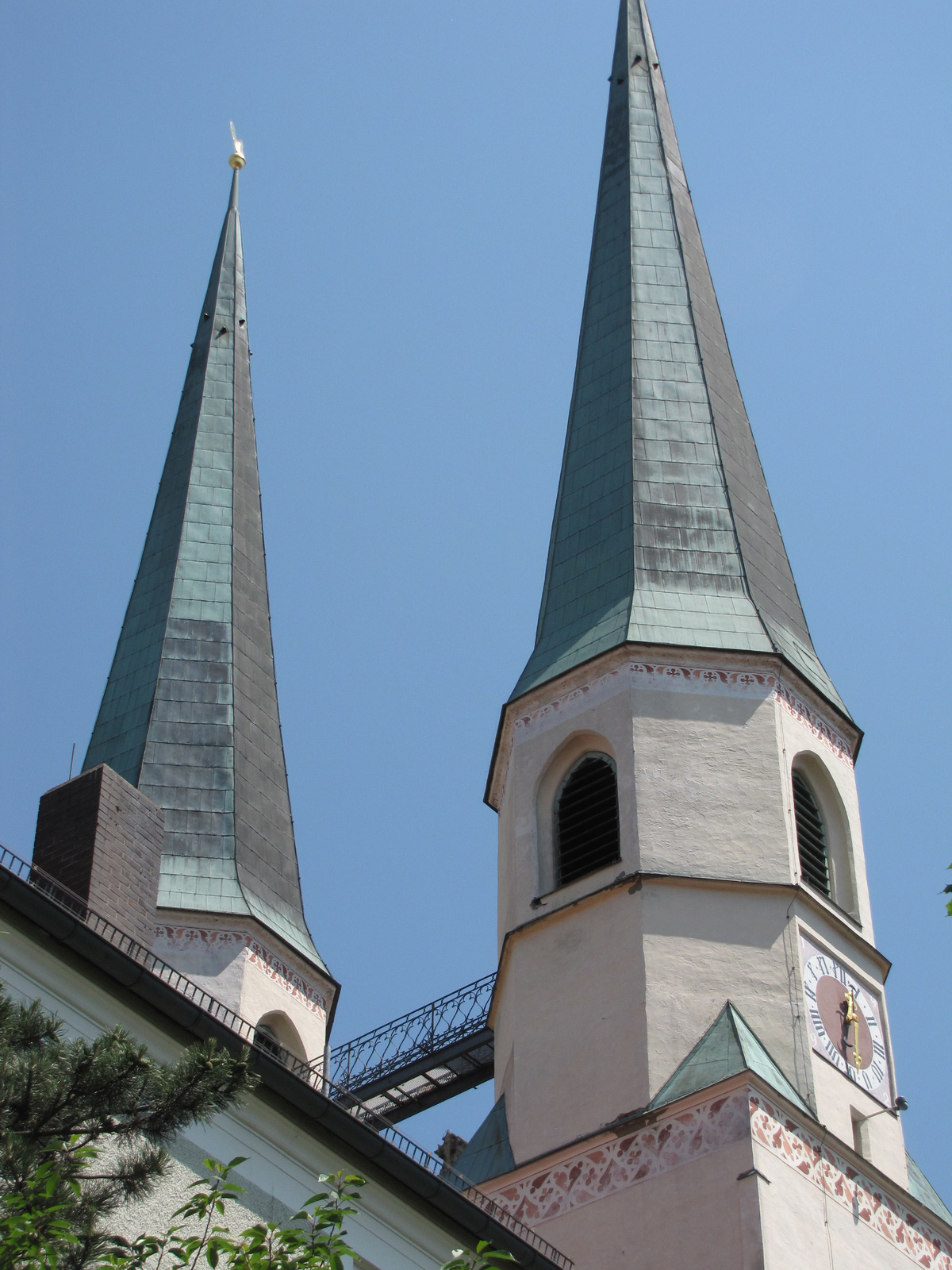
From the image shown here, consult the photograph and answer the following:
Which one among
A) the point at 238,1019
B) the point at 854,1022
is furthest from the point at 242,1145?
the point at 854,1022

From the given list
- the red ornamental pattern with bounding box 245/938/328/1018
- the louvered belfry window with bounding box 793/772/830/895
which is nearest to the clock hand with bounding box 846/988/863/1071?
the louvered belfry window with bounding box 793/772/830/895

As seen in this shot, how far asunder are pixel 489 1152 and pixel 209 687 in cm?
882

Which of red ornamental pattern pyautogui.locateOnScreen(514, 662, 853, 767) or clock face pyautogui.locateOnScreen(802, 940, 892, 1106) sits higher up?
red ornamental pattern pyautogui.locateOnScreen(514, 662, 853, 767)

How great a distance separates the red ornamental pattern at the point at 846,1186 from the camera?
23016 millimetres

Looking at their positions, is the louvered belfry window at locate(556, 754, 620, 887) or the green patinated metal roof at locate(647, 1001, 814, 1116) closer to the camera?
the green patinated metal roof at locate(647, 1001, 814, 1116)

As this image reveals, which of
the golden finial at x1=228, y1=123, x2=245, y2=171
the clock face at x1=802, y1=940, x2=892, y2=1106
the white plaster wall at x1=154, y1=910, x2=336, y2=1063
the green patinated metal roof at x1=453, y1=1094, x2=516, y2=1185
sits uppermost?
the golden finial at x1=228, y1=123, x2=245, y2=171

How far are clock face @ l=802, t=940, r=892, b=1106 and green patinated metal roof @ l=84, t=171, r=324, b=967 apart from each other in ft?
23.7

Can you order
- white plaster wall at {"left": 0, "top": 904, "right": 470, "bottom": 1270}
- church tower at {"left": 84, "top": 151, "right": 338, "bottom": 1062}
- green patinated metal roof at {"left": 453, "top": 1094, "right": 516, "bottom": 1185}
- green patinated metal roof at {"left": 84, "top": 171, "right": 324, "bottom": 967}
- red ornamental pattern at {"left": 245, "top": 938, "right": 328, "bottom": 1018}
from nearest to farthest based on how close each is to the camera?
white plaster wall at {"left": 0, "top": 904, "right": 470, "bottom": 1270}, green patinated metal roof at {"left": 453, "top": 1094, "right": 516, "bottom": 1185}, church tower at {"left": 84, "top": 151, "right": 338, "bottom": 1062}, red ornamental pattern at {"left": 245, "top": 938, "right": 328, "bottom": 1018}, green patinated metal roof at {"left": 84, "top": 171, "right": 324, "bottom": 967}

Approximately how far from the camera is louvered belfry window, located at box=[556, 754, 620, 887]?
26672 millimetres

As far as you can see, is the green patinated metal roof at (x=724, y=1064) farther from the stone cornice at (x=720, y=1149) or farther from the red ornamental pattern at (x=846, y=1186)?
the red ornamental pattern at (x=846, y=1186)

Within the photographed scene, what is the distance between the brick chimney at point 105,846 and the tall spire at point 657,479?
7386 millimetres

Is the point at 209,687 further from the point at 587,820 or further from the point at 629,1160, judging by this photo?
the point at 629,1160

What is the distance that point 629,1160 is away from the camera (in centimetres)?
2345

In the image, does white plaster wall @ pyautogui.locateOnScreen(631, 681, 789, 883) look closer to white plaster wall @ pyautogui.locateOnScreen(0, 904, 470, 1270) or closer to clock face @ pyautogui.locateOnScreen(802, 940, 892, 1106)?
clock face @ pyautogui.locateOnScreen(802, 940, 892, 1106)
